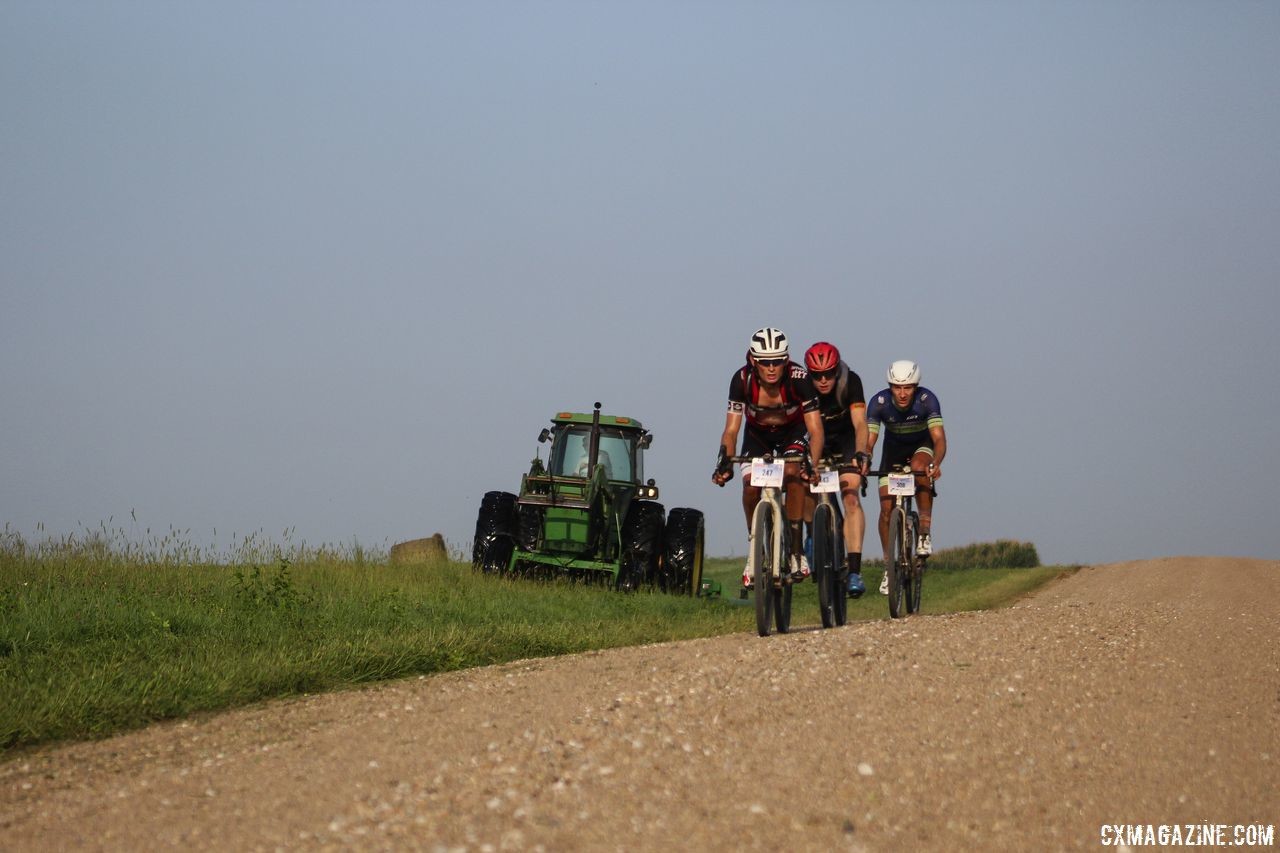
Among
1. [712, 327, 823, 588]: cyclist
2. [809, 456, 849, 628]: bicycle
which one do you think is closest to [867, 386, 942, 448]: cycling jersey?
[809, 456, 849, 628]: bicycle

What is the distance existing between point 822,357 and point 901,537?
269 centimetres

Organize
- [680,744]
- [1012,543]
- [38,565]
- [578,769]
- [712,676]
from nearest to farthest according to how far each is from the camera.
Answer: [578,769], [680,744], [712,676], [38,565], [1012,543]

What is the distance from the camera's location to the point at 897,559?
12891mm

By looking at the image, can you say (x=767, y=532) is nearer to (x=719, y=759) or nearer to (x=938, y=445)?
(x=938, y=445)

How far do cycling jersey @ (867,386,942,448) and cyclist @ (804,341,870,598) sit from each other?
110cm

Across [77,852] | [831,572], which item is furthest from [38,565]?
[77,852]

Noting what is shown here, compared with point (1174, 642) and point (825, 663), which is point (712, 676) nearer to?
point (825, 663)

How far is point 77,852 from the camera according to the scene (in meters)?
4.52

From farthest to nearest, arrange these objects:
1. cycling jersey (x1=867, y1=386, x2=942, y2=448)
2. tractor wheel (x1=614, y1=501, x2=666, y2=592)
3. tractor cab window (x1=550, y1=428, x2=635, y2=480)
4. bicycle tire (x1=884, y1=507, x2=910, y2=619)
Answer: tractor cab window (x1=550, y1=428, x2=635, y2=480)
tractor wheel (x1=614, y1=501, x2=666, y2=592)
cycling jersey (x1=867, y1=386, x2=942, y2=448)
bicycle tire (x1=884, y1=507, x2=910, y2=619)

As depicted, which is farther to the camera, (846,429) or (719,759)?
(846,429)

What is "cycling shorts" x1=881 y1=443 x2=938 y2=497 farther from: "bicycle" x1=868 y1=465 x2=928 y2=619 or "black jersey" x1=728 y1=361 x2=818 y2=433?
"black jersey" x1=728 y1=361 x2=818 y2=433

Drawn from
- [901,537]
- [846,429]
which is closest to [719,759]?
[846,429]

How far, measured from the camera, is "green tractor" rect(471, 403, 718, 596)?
711 inches

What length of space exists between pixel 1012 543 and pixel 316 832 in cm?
2727
